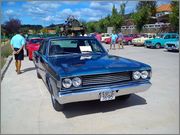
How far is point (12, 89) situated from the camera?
7.93 meters

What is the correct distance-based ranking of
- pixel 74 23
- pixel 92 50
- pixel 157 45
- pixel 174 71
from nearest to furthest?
pixel 92 50 < pixel 174 71 < pixel 157 45 < pixel 74 23

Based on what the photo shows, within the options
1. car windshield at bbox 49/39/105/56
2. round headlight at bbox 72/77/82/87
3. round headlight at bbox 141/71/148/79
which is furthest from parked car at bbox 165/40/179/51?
round headlight at bbox 72/77/82/87

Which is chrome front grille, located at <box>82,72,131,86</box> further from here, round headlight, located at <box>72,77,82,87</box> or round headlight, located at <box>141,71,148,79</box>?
round headlight, located at <box>141,71,148,79</box>

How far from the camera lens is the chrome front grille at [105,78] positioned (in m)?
5.09

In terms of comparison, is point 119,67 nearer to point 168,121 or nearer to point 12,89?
point 168,121

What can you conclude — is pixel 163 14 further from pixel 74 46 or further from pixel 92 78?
pixel 92 78

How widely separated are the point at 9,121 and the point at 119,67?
2.43 metres

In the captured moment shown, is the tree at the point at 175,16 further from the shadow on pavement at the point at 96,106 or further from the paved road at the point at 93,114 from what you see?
the shadow on pavement at the point at 96,106

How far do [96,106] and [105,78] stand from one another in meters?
1.00

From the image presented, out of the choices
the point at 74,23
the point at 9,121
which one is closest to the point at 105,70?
the point at 9,121

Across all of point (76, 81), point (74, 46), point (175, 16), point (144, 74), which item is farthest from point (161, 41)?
point (76, 81)

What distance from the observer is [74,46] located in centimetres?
711

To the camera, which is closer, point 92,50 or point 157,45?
point 92,50

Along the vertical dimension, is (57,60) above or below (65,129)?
above
